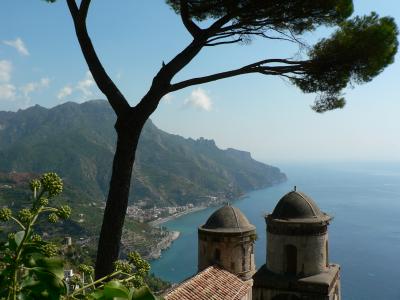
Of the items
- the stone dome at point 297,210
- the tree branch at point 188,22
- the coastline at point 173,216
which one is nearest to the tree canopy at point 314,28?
the tree branch at point 188,22

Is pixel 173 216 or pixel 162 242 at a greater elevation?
pixel 173 216

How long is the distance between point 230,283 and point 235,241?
6.83ft

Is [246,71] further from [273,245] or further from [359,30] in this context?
[273,245]

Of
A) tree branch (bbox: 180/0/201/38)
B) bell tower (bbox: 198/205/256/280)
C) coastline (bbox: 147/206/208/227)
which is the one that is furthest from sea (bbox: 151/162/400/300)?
tree branch (bbox: 180/0/201/38)

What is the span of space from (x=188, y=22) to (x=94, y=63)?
1.91 m

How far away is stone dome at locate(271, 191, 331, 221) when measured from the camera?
12602 millimetres

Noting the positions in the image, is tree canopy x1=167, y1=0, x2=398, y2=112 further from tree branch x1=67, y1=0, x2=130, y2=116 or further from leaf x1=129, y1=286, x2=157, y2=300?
leaf x1=129, y1=286, x2=157, y2=300

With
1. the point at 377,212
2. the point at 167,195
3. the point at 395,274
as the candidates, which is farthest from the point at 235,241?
the point at 167,195

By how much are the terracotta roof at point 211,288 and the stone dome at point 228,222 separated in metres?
1.63

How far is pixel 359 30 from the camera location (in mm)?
8055

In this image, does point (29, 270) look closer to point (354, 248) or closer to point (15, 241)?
point (15, 241)

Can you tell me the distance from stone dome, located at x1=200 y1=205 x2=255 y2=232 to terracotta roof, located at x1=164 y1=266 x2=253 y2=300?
64.0 inches

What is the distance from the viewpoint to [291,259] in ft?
41.2

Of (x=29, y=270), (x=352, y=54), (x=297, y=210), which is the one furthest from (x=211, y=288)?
(x=29, y=270)
